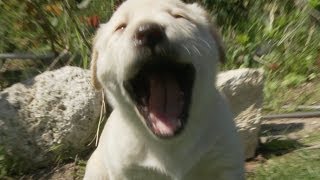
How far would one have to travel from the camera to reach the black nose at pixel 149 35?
10.5ft

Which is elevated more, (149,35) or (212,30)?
(149,35)

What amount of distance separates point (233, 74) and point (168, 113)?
169 centimetres

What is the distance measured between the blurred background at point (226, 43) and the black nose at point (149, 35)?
267 centimetres

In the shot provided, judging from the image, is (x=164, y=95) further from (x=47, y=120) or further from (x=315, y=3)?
(x=315, y=3)

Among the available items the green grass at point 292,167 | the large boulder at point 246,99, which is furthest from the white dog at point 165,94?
the large boulder at point 246,99

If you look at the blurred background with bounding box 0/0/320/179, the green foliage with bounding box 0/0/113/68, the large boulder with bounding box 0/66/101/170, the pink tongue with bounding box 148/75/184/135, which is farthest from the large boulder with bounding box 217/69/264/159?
the pink tongue with bounding box 148/75/184/135

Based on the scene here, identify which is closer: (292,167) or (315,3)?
(292,167)

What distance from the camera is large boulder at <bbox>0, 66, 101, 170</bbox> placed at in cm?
521

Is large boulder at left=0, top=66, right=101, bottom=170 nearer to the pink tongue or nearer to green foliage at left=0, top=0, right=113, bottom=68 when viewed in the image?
green foliage at left=0, top=0, right=113, bottom=68

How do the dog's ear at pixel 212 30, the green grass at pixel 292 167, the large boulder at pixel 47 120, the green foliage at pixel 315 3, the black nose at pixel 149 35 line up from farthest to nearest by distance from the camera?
the green foliage at pixel 315 3, the large boulder at pixel 47 120, the green grass at pixel 292 167, the dog's ear at pixel 212 30, the black nose at pixel 149 35

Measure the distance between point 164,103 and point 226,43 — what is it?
3.04 meters

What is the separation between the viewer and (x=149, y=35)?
3209mm

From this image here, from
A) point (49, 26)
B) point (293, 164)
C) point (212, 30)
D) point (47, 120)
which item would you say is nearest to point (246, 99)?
point (293, 164)

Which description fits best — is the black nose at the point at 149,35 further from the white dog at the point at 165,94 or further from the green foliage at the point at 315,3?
the green foliage at the point at 315,3
